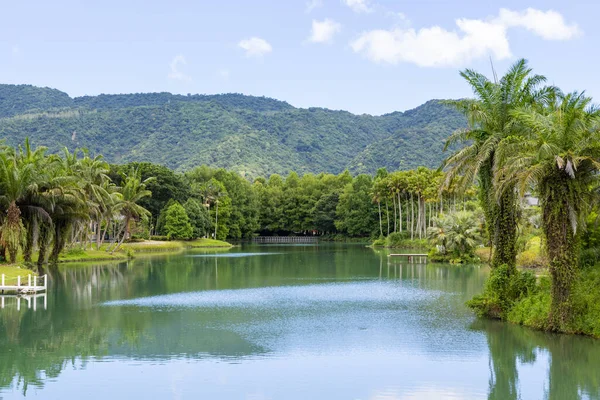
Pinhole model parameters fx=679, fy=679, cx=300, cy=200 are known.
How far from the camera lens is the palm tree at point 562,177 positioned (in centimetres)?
2175

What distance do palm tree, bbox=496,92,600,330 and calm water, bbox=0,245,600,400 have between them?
87.7 inches

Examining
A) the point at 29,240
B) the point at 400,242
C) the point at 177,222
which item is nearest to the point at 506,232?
the point at 29,240

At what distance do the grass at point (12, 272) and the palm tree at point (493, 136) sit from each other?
24712 millimetres

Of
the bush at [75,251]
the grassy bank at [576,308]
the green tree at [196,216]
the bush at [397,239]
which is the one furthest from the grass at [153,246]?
the grassy bank at [576,308]

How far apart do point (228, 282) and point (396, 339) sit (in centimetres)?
2273

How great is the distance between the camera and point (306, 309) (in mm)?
31547

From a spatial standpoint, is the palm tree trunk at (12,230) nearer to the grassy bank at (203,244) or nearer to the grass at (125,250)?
the grass at (125,250)

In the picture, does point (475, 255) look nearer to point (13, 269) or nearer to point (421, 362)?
point (13, 269)

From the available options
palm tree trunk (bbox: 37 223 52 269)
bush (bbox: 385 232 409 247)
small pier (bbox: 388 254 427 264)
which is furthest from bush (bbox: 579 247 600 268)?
bush (bbox: 385 232 409 247)

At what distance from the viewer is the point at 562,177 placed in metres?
22.2

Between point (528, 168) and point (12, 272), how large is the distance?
31.4 meters

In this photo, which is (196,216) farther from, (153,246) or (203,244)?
(153,246)

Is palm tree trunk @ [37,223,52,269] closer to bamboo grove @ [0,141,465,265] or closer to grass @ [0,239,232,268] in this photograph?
bamboo grove @ [0,141,465,265]

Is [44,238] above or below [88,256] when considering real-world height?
above
